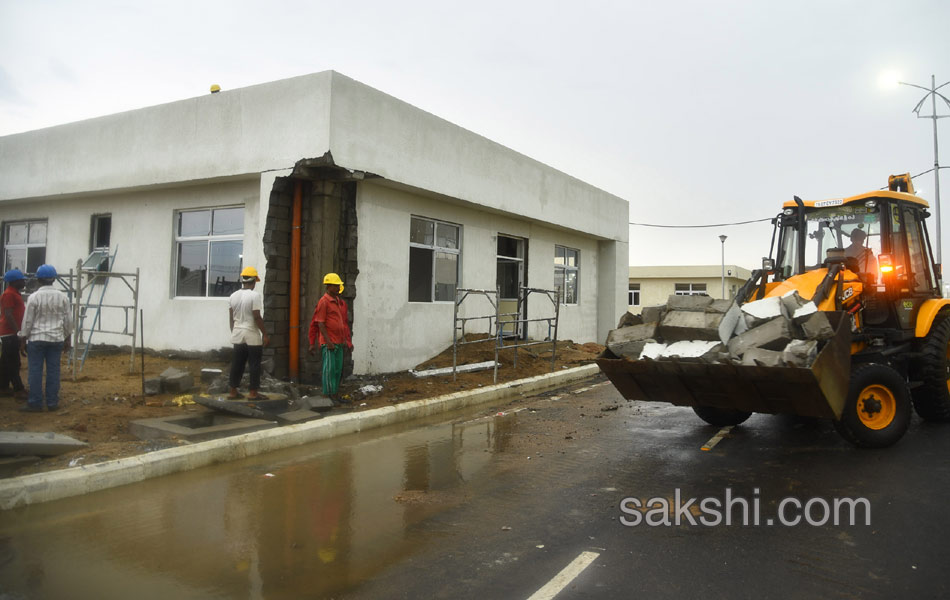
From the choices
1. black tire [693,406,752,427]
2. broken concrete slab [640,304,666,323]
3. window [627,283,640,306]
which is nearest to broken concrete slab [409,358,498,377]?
black tire [693,406,752,427]

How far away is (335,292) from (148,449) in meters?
3.47

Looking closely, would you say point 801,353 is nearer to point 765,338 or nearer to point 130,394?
point 765,338

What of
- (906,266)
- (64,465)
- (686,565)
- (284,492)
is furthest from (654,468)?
(64,465)

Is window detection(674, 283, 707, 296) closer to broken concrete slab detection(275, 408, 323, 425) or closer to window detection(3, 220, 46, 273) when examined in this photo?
window detection(3, 220, 46, 273)

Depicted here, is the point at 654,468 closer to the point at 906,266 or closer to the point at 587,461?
the point at 587,461

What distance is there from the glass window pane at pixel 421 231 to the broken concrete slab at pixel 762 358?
304 inches

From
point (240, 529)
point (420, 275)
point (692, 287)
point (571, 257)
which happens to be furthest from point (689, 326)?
point (692, 287)

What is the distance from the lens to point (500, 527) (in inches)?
182

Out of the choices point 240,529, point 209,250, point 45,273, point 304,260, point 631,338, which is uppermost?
point 209,250

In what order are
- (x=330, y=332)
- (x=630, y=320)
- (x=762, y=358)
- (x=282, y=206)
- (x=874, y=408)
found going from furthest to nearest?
(x=282, y=206)
(x=330, y=332)
(x=630, y=320)
(x=874, y=408)
(x=762, y=358)

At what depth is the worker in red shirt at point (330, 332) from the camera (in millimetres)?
8844

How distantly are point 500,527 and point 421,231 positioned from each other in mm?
8726

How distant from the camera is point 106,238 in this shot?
13.2 m

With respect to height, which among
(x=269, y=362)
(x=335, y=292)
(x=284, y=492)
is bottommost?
(x=284, y=492)
